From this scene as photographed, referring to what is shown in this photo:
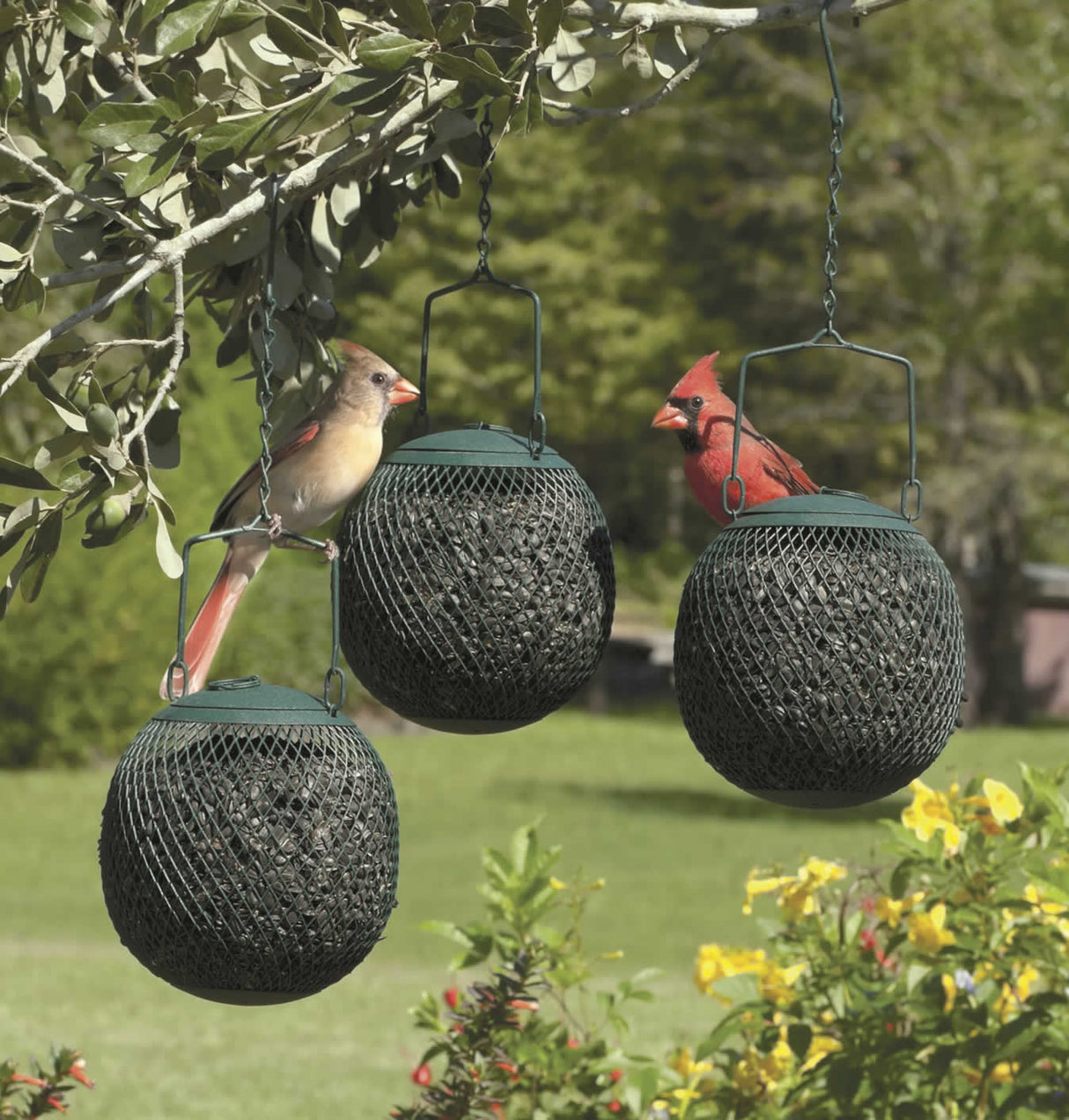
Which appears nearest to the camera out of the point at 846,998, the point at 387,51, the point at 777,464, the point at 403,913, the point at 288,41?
the point at 387,51

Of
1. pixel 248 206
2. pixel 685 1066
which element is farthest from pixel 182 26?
pixel 685 1066

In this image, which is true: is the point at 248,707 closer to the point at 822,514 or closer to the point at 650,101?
the point at 822,514

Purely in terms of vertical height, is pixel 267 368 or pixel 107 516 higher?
pixel 267 368

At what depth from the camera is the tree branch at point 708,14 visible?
3.63 m

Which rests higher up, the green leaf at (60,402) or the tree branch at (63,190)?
the tree branch at (63,190)

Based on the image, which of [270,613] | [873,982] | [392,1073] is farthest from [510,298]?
[873,982]

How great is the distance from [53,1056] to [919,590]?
7.97 feet

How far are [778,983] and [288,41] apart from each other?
2.60 metres

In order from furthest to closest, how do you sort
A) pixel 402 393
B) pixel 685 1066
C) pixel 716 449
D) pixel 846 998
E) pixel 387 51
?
pixel 685 1066 < pixel 846 998 < pixel 402 393 < pixel 716 449 < pixel 387 51

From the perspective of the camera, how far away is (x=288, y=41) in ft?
11.0

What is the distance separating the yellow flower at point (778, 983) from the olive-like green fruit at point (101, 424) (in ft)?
7.47

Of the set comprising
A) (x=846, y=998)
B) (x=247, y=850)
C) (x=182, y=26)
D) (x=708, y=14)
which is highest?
(x=182, y=26)

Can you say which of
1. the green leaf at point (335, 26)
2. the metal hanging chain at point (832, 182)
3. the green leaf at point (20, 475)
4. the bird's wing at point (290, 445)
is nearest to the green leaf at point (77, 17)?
the green leaf at point (335, 26)

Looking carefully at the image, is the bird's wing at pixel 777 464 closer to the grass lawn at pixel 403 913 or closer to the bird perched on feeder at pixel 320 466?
the bird perched on feeder at pixel 320 466
